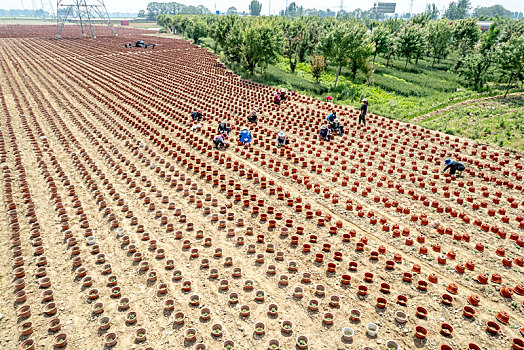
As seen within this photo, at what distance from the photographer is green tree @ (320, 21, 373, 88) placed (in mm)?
25391

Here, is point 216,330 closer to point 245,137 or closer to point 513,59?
point 245,137

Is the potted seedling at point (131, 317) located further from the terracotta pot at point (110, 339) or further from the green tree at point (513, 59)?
the green tree at point (513, 59)

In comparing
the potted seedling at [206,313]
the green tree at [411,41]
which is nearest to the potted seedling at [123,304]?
the potted seedling at [206,313]

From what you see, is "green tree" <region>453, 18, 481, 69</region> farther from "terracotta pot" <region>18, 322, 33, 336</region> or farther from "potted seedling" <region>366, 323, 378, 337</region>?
"terracotta pot" <region>18, 322, 33, 336</region>

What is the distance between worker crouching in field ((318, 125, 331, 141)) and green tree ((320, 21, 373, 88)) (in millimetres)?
14073

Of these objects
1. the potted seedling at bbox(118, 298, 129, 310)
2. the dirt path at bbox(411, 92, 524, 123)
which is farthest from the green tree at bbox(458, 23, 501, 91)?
the potted seedling at bbox(118, 298, 129, 310)

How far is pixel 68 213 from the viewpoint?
934 centimetres

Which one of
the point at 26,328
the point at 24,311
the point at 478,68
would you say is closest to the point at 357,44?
the point at 478,68

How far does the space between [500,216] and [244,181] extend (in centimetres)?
836

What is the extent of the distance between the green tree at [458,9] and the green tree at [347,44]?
128836 mm

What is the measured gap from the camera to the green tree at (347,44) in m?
25.4

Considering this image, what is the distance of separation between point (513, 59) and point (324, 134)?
1871cm

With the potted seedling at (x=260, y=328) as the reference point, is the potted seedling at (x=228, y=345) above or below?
below

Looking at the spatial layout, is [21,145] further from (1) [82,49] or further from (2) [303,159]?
(1) [82,49]
